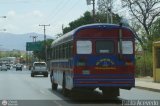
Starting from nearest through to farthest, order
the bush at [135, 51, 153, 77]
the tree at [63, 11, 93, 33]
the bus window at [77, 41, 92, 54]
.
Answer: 1. the bus window at [77, 41, 92, 54]
2. the bush at [135, 51, 153, 77]
3. the tree at [63, 11, 93, 33]

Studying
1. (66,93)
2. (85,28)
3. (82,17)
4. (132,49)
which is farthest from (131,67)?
(82,17)

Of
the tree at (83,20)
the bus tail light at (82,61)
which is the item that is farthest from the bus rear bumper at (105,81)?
the tree at (83,20)

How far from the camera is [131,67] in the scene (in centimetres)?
2136

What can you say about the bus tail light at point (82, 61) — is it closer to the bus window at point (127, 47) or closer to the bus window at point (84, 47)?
the bus window at point (84, 47)

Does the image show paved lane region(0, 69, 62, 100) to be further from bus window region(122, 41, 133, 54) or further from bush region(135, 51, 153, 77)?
bush region(135, 51, 153, 77)

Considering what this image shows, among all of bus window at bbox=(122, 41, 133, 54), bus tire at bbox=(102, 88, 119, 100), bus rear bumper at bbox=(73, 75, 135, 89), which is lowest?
bus tire at bbox=(102, 88, 119, 100)

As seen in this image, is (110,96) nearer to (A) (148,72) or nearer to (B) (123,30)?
(B) (123,30)

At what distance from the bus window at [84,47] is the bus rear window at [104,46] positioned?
34 centimetres

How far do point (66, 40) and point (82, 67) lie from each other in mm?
2929

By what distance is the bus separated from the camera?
21.0m

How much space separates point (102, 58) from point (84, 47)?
86cm

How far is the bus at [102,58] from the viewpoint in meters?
21.0

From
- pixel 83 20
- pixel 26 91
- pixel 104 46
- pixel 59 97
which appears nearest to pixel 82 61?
pixel 104 46

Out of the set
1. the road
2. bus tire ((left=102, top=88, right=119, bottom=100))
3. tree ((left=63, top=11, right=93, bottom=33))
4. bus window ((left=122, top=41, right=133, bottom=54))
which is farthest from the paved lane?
tree ((left=63, top=11, right=93, bottom=33))
